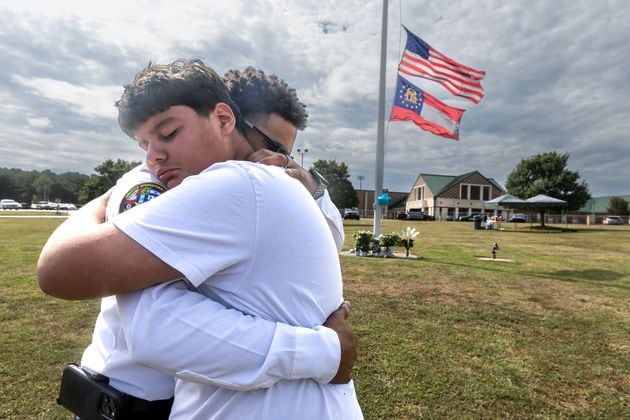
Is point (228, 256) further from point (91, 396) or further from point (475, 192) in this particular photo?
point (475, 192)

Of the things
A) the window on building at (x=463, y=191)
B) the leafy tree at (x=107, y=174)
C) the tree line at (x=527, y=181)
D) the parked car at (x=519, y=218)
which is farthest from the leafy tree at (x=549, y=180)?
the leafy tree at (x=107, y=174)

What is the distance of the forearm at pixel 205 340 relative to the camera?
899 mm

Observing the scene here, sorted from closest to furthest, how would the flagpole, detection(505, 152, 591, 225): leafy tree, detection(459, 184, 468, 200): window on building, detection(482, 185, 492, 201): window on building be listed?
the flagpole
detection(505, 152, 591, 225): leafy tree
detection(459, 184, 468, 200): window on building
detection(482, 185, 492, 201): window on building

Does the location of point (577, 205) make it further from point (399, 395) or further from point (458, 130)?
point (399, 395)

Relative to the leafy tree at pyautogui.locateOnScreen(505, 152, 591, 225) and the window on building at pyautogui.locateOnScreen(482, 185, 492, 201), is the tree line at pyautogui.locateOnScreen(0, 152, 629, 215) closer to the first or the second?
the leafy tree at pyautogui.locateOnScreen(505, 152, 591, 225)

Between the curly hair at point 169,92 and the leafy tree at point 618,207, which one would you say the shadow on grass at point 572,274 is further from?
the leafy tree at point 618,207

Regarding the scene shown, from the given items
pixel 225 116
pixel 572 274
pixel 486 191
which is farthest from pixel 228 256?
pixel 486 191

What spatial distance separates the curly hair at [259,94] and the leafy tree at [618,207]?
279ft

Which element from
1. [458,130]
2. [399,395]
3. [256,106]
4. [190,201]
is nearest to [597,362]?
[399,395]

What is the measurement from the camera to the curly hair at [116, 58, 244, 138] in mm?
1155

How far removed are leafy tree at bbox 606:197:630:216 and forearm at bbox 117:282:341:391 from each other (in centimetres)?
8548

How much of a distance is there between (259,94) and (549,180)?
5317 cm

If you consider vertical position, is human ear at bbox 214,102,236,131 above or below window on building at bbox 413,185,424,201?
below

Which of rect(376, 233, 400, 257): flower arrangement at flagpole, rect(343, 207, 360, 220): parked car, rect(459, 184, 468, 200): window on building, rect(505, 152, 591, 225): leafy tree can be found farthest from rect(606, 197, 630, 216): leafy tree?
rect(376, 233, 400, 257): flower arrangement at flagpole
